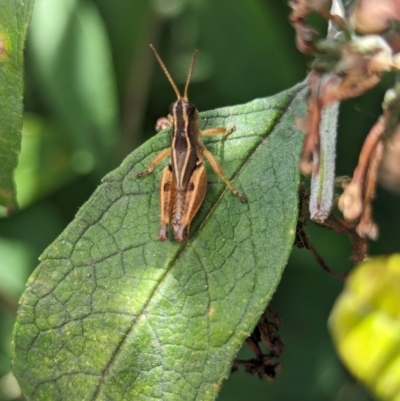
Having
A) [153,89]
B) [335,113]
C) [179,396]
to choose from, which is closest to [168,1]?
[153,89]

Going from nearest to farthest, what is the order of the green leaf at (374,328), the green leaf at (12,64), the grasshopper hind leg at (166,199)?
the green leaf at (374,328)
the green leaf at (12,64)
the grasshopper hind leg at (166,199)

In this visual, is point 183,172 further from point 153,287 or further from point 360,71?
point 360,71

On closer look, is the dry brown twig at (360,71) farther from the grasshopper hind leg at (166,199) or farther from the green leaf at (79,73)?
the green leaf at (79,73)

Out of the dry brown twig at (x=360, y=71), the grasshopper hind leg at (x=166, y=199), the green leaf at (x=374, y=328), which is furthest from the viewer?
the grasshopper hind leg at (x=166, y=199)

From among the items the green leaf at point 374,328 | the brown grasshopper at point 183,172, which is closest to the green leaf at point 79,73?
the brown grasshopper at point 183,172

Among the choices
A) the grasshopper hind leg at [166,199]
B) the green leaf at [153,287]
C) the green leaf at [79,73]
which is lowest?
the green leaf at [153,287]

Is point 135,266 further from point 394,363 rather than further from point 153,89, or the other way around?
point 153,89

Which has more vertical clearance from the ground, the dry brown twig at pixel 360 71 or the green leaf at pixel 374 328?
the dry brown twig at pixel 360 71

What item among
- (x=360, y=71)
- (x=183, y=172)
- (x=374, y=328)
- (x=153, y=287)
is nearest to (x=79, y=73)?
(x=183, y=172)
